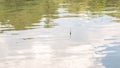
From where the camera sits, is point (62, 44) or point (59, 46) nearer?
point (59, 46)

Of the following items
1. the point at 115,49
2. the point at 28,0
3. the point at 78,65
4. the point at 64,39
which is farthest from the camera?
the point at 28,0

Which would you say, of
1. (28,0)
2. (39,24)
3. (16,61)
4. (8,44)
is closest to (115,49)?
(16,61)

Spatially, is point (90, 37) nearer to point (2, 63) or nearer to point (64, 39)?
point (64, 39)

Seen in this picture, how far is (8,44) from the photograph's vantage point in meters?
18.9

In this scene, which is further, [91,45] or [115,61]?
[91,45]

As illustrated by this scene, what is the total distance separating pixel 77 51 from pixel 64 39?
3053mm

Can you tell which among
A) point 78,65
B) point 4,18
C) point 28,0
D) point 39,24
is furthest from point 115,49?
point 28,0

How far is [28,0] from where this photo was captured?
49250 millimetres

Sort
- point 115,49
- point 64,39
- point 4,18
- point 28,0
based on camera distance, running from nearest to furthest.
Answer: point 115,49, point 64,39, point 4,18, point 28,0

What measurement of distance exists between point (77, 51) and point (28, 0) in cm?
3385

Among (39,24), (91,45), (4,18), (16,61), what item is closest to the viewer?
(16,61)

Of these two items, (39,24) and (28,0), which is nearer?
(39,24)

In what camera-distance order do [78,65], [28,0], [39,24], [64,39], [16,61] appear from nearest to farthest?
[78,65]
[16,61]
[64,39]
[39,24]
[28,0]

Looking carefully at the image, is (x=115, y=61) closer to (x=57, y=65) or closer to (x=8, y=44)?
(x=57, y=65)
